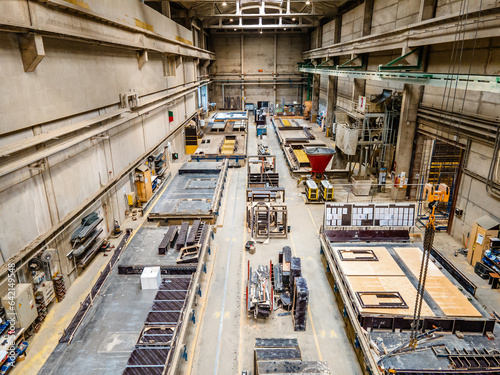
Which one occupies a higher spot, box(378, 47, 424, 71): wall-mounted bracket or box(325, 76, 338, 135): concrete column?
box(378, 47, 424, 71): wall-mounted bracket

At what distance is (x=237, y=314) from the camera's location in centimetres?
792

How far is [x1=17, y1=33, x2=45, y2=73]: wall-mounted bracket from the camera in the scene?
666cm

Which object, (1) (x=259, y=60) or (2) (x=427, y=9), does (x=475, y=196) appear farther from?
(1) (x=259, y=60)

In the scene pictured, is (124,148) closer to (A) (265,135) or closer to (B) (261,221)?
(B) (261,221)

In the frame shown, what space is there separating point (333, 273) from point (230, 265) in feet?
10.2

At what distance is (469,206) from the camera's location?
1032 centimetres

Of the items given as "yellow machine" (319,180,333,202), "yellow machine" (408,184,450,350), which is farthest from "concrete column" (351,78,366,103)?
"yellow machine" (408,184,450,350)

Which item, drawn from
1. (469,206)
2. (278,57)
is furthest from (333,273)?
(278,57)

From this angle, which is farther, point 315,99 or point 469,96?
point 315,99

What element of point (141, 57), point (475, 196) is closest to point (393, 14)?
point (475, 196)

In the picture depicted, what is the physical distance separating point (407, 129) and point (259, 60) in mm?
27617

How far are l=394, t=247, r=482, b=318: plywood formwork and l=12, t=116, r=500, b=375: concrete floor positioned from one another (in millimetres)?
1158

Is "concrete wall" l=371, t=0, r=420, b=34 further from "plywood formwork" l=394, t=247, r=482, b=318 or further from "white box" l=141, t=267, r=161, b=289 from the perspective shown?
"white box" l=141, t=267, r=161, b=289

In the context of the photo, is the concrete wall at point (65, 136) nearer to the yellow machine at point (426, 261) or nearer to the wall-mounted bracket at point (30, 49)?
the wall-mounted bracket at point (30, 49)
